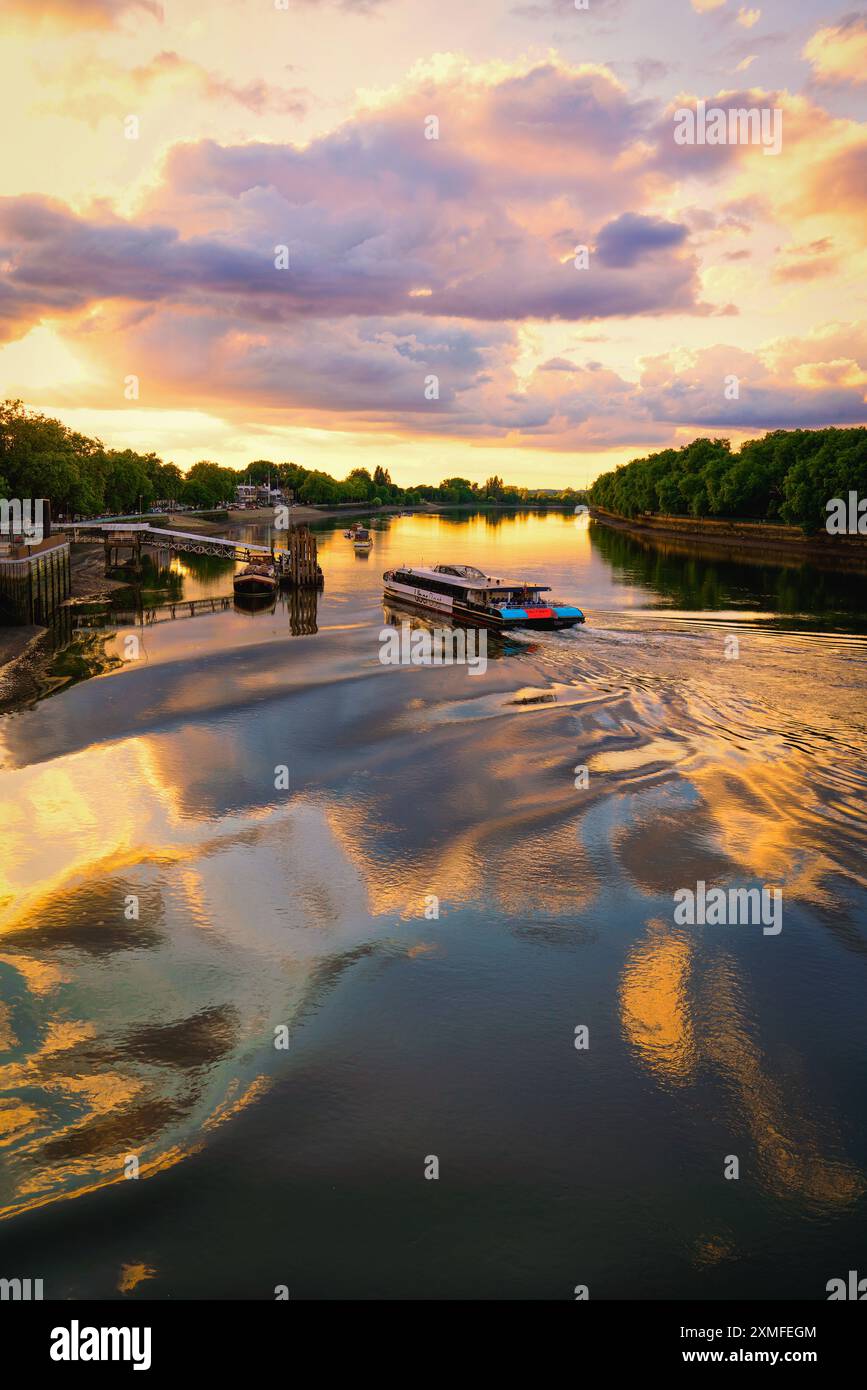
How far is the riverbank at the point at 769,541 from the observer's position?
10531 cm

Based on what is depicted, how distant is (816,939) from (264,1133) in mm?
12387

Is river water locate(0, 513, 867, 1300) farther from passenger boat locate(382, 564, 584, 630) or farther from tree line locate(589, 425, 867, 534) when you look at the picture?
tree line locate(589, 425, 867, 534)

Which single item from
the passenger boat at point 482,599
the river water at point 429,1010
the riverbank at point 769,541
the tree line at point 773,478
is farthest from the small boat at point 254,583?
the tree line at point 773,478

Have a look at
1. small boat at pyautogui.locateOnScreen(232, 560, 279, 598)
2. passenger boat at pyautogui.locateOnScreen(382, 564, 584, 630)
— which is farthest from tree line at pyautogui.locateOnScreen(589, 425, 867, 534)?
small boat at pyautogui.locateOnScreen(232, 560, 279, 598)

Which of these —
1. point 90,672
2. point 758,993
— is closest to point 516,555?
point 90,672

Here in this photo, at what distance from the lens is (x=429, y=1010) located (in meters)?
16.8

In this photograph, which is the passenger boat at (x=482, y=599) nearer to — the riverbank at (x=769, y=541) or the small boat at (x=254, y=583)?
the small boat at (x=254, y=583)

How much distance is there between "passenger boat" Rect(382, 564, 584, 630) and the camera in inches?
2360

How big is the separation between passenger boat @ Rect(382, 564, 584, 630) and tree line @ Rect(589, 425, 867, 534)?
205ft

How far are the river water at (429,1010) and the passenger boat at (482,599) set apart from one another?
23.7 metres

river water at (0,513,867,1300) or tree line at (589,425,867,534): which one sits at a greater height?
tree line at (589,425,867,534)

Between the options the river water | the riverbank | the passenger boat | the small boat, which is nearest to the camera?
the river water

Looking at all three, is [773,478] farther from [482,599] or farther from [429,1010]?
[429,1010]
